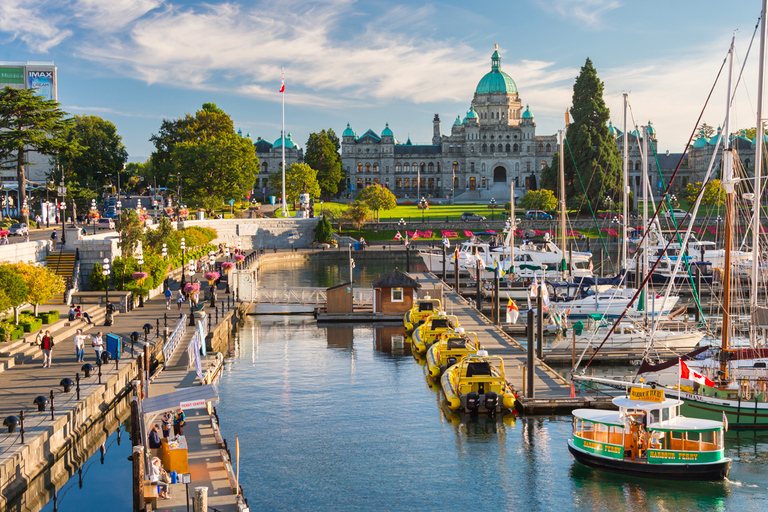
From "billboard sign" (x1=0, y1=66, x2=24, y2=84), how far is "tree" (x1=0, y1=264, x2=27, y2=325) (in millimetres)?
107625

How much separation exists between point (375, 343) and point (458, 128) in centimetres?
13871

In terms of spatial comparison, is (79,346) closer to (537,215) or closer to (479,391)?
(479,391)

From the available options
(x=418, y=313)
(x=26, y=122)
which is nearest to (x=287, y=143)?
(x=26, y=122)

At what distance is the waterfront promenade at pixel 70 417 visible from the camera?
18859 mm

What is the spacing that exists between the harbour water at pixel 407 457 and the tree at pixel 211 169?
6418 centimetres

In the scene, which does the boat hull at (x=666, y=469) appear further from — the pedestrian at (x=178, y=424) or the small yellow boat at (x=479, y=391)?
the pedestrian at (x=178, y=424)

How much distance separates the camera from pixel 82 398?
24469 millimetres

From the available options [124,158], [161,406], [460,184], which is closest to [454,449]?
[161,406]

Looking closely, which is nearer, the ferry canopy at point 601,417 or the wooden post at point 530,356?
the ferry canopy at point 601,417

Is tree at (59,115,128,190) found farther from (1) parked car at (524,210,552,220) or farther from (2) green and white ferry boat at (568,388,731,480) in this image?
(2) green and white ferry boat at (568,388,731,480)

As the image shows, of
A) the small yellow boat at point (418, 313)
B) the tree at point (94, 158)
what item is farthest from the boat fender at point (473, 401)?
the tree at point (94, 158)

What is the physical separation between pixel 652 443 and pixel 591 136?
87296mm

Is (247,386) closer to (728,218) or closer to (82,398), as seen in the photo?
(82,398)

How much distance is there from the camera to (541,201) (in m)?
111
